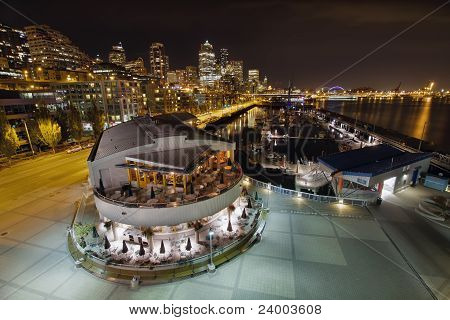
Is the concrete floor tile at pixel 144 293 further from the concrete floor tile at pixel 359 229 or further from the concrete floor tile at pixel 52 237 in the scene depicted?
the concrete floor tile at pixel 359 229

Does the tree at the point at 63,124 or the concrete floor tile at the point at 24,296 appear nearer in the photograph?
the concrete floor tile at the point at 24,296

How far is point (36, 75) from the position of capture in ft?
383

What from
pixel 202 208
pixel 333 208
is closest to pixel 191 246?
pixel 202 208

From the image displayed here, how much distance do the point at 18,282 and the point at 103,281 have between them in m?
6.24

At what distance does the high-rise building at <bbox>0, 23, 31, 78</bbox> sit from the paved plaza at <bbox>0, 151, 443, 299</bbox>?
181554 mm

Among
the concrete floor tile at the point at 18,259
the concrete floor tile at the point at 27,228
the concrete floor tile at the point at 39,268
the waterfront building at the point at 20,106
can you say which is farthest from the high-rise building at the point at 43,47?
the concrete floor tile at the point at 39,268

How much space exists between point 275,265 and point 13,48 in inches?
8837

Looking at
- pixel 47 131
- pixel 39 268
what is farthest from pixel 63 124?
pixel 39 268

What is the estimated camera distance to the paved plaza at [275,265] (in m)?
15.7

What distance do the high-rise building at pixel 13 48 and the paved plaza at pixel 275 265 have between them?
182 meters

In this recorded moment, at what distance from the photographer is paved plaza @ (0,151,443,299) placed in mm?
15742

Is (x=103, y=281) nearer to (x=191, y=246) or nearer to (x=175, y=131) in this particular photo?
(x=191, y=246)

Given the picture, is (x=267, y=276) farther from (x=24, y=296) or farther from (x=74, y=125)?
(x=74, y=125)

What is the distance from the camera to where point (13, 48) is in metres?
162
